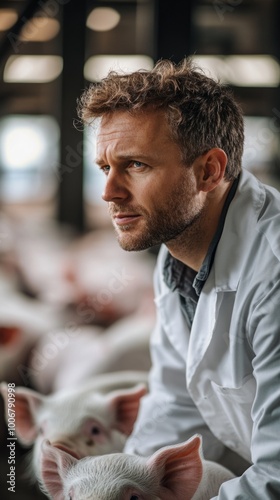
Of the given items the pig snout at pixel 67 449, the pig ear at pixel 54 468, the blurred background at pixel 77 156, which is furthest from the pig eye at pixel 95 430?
the blurred background at pixel 77 156

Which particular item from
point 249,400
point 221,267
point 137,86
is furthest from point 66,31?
point 249,400

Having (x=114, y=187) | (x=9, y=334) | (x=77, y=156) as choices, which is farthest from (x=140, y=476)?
(x=77, y=156)

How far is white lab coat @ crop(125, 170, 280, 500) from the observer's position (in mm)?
969

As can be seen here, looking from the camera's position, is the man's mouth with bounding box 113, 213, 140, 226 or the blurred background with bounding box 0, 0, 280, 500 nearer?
the man's mouth with bounding box 113, 213, 140, 226

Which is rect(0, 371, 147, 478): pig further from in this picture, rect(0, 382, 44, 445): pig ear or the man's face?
the man's face

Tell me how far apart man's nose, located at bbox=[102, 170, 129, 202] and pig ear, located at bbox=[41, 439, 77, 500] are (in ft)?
1.36

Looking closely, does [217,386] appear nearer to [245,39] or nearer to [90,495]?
[90,495]

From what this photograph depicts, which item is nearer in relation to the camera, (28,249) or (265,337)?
(265,337)

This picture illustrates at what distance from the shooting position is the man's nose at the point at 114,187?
108cm

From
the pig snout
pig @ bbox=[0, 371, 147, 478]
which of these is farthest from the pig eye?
the pig snout

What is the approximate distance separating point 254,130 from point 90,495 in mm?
1293

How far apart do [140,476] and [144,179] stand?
0.45m

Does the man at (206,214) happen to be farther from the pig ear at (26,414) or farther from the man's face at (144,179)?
the pig ear at (26,414)

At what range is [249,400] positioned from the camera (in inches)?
43.8
